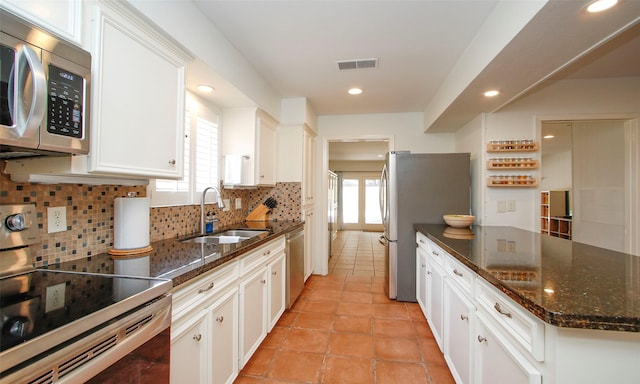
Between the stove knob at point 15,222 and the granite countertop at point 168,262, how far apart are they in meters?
0.23

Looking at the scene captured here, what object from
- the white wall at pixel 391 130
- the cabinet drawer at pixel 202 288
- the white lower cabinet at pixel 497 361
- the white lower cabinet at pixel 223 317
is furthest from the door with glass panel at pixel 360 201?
the white lower cabinet at pixel 497 361

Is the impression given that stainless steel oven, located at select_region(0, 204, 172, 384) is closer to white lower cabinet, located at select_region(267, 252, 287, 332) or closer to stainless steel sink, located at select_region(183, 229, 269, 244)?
stainless steel sink, located at select_region(183, 229, 269, 244)

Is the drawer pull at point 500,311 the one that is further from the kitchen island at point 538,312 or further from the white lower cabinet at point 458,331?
the white lower cabinet at point 458,331

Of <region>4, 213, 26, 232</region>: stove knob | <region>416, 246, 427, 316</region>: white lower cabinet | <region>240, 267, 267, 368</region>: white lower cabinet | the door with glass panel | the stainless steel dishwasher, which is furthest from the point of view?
the door with glass panel

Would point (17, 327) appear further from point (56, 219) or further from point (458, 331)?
point (458, 331)

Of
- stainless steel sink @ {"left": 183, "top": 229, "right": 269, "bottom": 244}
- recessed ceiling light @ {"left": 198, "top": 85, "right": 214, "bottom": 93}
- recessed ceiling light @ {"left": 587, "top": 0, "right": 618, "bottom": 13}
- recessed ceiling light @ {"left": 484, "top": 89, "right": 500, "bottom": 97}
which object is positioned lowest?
stainless steel sink @ {"left": 183, "top": 229, "right": 269, "bottom": 244}

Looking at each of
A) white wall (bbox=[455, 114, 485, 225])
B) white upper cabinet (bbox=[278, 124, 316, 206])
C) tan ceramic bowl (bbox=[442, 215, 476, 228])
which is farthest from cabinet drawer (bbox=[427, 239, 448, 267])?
white upper cabinet (bbox=[278, 124, 316, 206])

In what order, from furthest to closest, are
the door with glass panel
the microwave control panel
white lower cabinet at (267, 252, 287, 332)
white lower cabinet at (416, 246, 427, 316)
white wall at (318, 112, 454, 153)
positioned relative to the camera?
1. the door with glass panel
2. white wall at (318, 112, 454, 153)
3. white lower cabinet at (416, 246, 427, 316)
4. white lower cabinet at (267, 252, 287, 332)
5. the microwave control panel

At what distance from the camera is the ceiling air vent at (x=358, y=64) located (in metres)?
2.48

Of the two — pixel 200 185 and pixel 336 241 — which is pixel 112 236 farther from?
pixel 336 241

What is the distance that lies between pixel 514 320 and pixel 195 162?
2.36 metres

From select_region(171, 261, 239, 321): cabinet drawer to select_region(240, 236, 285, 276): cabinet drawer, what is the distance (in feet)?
0.35

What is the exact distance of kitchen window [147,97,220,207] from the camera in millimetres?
2012

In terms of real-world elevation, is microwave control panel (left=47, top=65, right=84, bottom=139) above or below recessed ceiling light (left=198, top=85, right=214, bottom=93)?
below
